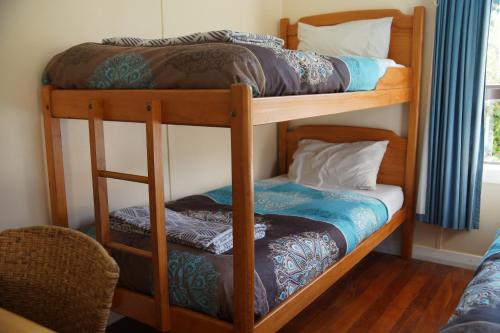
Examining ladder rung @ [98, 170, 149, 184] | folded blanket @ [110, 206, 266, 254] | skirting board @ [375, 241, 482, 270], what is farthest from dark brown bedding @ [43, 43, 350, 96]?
skirting board @ [375, 241, 482, 270]

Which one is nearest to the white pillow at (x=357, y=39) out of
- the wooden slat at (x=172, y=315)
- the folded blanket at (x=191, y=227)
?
the folded blanket at (x=191, y=227)

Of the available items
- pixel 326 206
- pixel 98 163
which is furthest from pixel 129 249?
pixel 326 206

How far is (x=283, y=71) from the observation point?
5.73 feet

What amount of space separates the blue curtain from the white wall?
1423 millimetres

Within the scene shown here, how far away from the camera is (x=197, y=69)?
1.61m

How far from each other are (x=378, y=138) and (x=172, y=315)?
7.01 ft

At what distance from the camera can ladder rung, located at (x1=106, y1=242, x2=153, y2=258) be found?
178 cm

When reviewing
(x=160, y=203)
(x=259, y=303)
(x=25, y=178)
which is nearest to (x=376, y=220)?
(x=259, y=303)

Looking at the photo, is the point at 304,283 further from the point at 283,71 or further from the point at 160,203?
the point at 283,71

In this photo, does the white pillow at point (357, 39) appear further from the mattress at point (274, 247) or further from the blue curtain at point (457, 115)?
the mattress at point (274, 247)

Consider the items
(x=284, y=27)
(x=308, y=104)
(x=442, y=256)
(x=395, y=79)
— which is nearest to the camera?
(x=308, y=104)

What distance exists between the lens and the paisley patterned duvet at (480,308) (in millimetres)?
1349

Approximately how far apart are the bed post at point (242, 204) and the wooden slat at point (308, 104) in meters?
0.08

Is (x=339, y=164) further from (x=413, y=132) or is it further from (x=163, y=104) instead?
(x=163, y=104)
